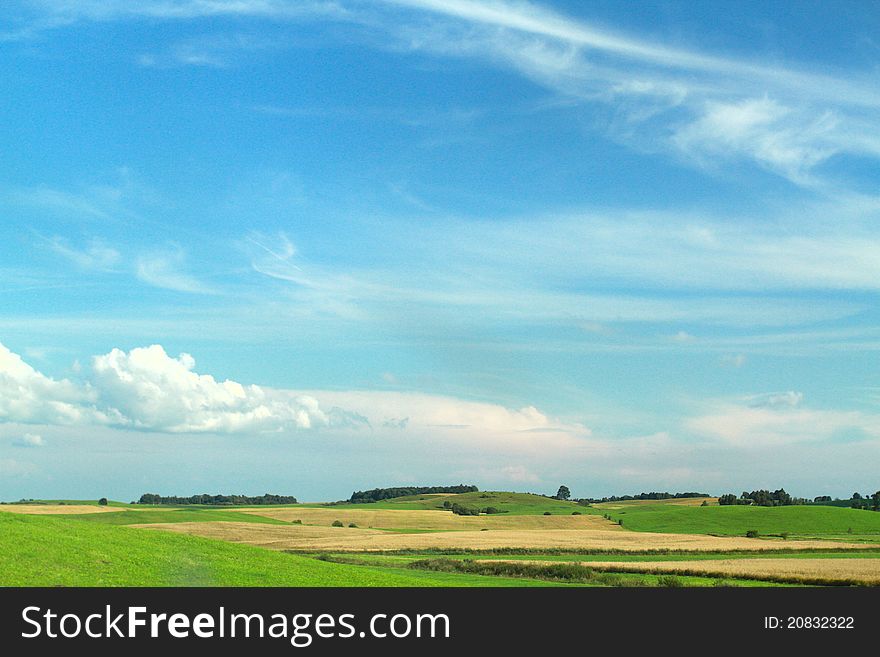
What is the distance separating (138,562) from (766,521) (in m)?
154

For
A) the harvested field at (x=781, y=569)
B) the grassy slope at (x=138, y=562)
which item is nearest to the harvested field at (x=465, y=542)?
the harvested field at (x=781, y=569)

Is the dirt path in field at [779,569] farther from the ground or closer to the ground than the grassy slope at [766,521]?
farther from the ground

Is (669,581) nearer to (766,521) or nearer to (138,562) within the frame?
(138,562)

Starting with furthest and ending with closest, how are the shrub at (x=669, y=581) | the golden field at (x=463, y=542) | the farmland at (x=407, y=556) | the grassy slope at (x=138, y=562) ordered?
1. the golden field at (x=463, y=542)
2. the shrub at (x=669, y=581)
3. the farmland at (x=407, y=556)
4. the grassy slope at (x=138, y=562)

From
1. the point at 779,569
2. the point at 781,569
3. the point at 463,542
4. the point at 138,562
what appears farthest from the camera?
the point at 463,542

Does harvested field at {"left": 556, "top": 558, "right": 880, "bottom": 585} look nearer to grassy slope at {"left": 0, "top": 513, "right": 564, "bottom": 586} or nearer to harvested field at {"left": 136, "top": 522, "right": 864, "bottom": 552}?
grassy slope at {"left": 0, "top": 513, "right": 564, "bottom": 586}

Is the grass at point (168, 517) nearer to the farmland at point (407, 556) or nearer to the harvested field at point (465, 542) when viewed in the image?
the farmland at point (407, 556)

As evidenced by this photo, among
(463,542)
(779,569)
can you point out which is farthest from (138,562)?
(463,542)

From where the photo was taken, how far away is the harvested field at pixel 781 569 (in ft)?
224

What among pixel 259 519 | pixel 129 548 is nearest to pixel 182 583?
pixel 129 548

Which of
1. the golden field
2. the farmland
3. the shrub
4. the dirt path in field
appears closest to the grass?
the farmland

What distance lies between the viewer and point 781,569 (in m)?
75.2

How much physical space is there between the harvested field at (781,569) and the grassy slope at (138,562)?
2097 centimetres

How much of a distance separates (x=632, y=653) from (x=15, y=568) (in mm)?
→ 30221
